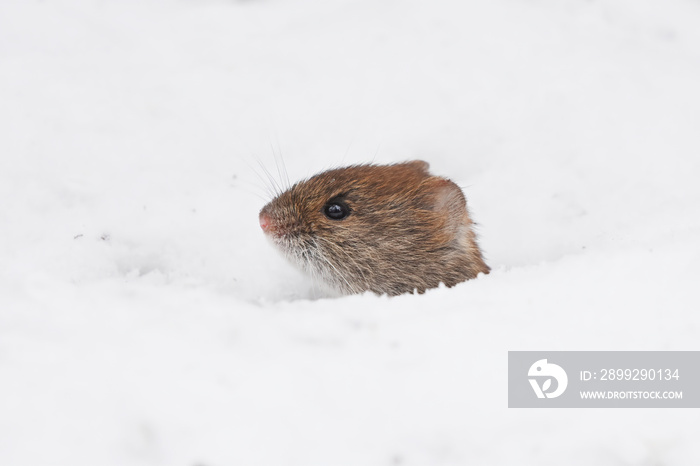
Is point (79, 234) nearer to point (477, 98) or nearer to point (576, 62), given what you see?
point (477, 98)

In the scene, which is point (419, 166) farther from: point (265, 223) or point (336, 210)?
point (265, 223)

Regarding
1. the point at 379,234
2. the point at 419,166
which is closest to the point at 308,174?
the point at 419,166

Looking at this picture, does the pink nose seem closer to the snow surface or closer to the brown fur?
the brown fur

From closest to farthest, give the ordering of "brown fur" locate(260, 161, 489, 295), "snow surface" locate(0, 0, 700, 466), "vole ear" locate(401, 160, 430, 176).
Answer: "snow surface" locate(0, 0, 700, 466) → "brown fur" locate(260, 161, 489, 295) → "vole ear" locate(401, 160, 430, 176)

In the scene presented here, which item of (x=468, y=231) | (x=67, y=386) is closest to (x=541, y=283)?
(x=468, y=231)

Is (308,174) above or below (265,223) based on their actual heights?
above

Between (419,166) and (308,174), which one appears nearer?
(419,166)

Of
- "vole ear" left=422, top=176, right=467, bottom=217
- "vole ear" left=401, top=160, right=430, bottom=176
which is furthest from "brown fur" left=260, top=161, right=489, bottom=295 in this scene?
"vole ear" left=401, top=160, right=430, bottom=176
